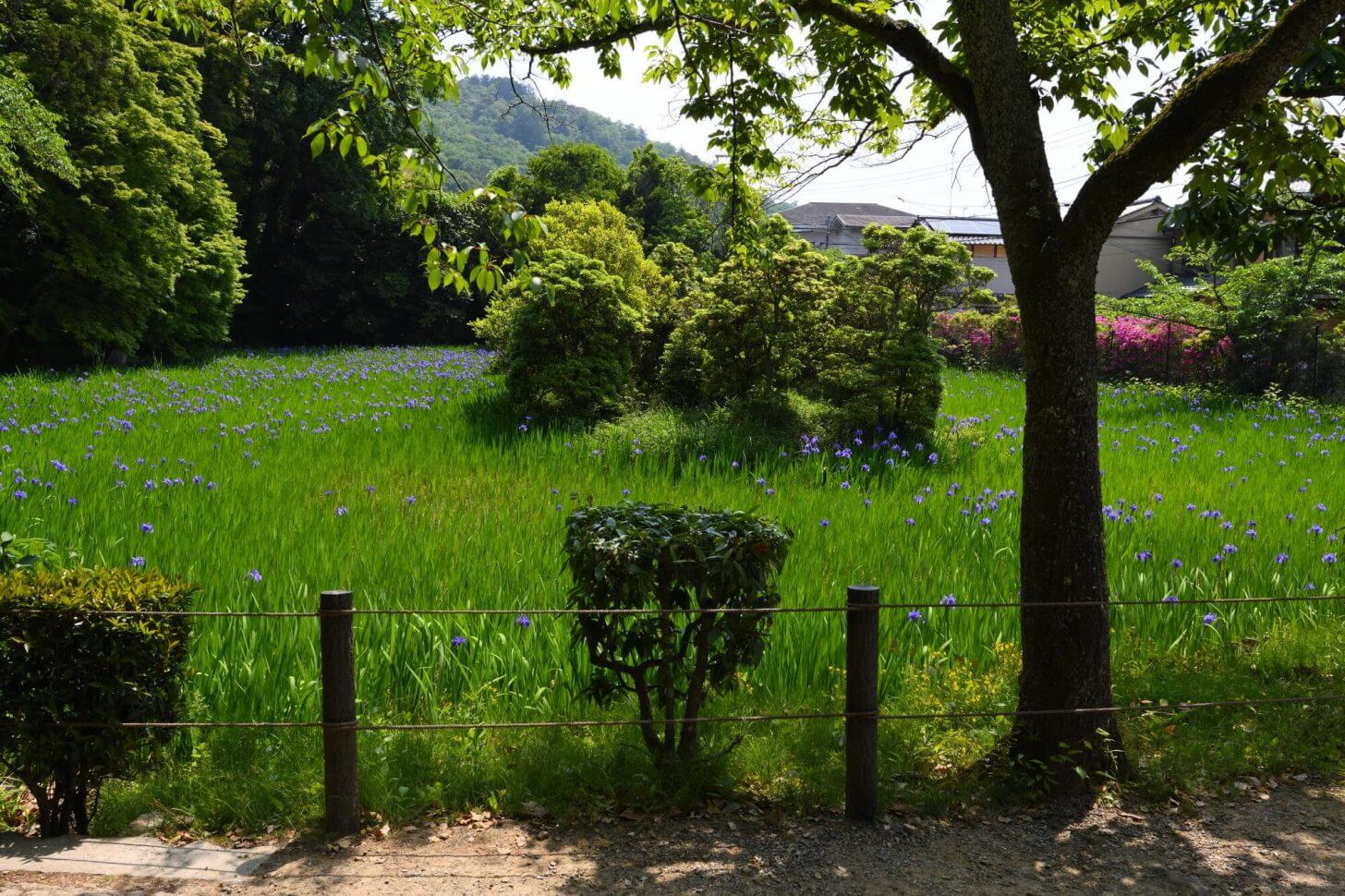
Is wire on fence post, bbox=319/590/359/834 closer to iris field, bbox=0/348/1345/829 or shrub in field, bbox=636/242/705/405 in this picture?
iris field, bbox=0/348/1345/829

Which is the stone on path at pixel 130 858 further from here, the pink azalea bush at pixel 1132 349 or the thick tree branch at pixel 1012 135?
the pink azalea bush at pixel 1132 349

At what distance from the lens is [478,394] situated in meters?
Result: 14.4

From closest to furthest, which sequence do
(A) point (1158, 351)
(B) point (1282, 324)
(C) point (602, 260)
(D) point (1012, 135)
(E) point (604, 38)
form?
1. (D) point (1012, 135)
2. (E) point (604, 38)
3. (C) point (602, 260)
4. (B) point (1282, 324)
5. (A) point (1158, 351)

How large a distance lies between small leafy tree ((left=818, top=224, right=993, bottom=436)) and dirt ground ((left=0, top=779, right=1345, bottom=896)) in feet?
25.5

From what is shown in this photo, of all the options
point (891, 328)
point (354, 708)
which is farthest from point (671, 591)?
point (891, 328)

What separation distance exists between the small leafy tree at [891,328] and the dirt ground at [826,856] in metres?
7.76

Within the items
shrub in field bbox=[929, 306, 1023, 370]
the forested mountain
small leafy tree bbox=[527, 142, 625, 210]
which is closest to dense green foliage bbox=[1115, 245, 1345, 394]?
shrub in field bbox=[929, 306, 1023, 370]

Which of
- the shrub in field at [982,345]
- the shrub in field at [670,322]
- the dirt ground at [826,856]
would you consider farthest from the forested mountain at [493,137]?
the dirt ground at [826,856]

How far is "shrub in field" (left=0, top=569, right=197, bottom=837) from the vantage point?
135 inches

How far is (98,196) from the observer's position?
19.5 meters

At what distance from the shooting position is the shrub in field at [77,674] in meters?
3.42

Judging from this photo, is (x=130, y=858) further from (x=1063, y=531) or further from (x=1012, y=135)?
(x=1012, y=135)

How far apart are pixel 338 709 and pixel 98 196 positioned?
66.0 feet

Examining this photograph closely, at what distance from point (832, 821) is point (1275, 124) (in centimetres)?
364
